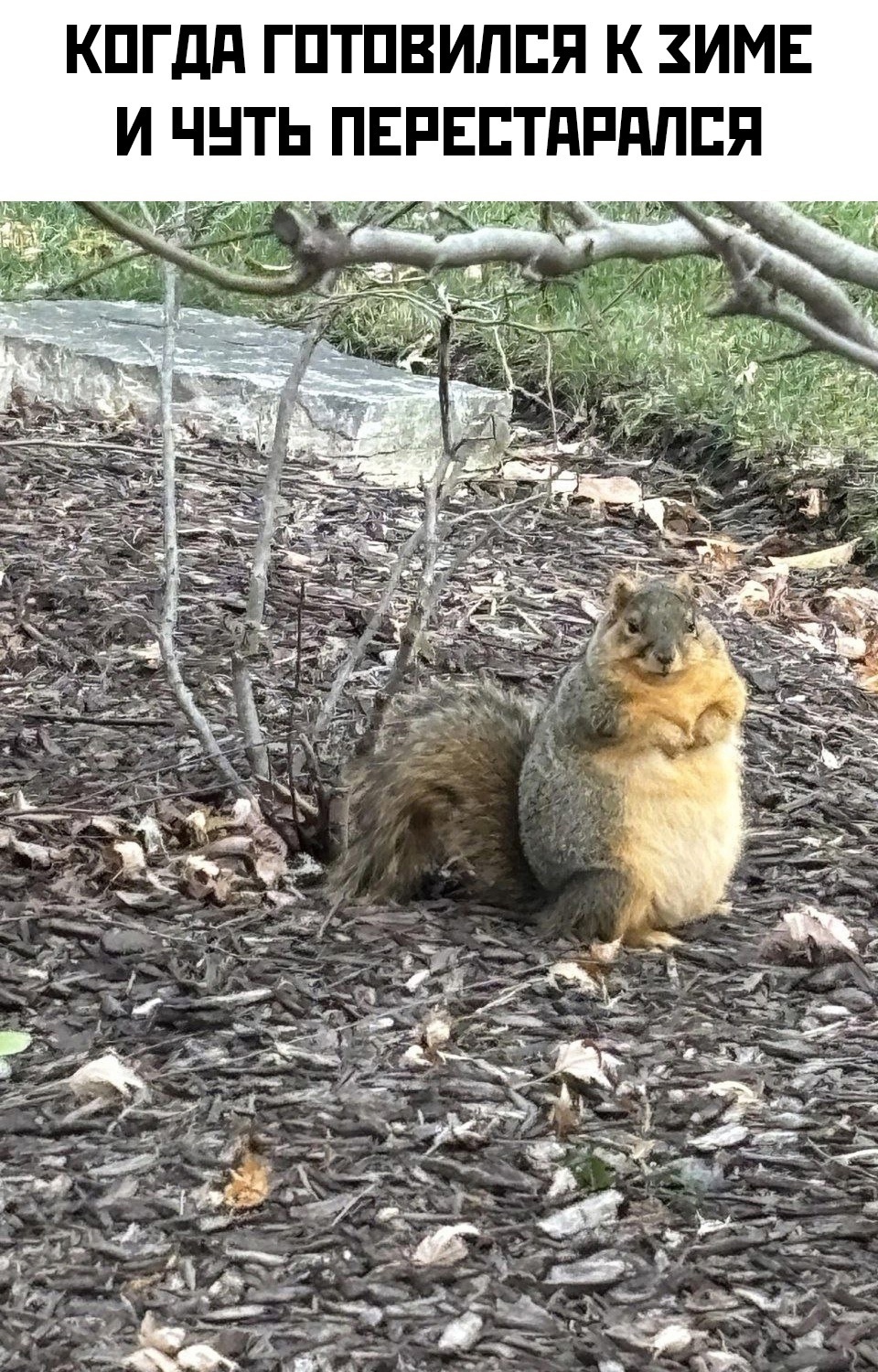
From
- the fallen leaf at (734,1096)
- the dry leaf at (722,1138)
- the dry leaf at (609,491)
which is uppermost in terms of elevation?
the dry leaf at (609,491)

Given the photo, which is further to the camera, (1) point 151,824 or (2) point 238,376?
(2) point 238,376

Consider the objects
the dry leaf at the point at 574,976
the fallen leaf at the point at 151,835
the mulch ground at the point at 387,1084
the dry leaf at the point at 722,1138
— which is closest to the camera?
the mulch ground at the point at 387,1084

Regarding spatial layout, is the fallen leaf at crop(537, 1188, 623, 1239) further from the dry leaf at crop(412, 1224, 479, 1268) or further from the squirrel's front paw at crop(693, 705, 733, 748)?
the squirrel's front paw at crop(693, 705, 733, 748)

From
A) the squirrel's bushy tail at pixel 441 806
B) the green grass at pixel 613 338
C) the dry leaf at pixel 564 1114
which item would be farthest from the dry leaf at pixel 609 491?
the dry leaf at pixel 564 1114

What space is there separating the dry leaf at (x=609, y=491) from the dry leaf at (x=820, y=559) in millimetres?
658

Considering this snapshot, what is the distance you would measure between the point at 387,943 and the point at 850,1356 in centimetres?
140

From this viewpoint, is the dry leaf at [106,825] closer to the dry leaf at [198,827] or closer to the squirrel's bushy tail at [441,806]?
the dry leaf at [198,827]

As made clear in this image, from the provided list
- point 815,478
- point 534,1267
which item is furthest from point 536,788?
point 815,478

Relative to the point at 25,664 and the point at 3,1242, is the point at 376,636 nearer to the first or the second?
the point at 25,664

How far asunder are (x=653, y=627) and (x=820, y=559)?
267 centimetres

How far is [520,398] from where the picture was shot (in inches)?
307

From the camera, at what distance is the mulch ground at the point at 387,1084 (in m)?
2.38

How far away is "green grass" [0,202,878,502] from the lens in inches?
277

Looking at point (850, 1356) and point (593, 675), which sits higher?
Result: point (593, 675)
